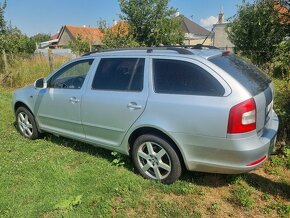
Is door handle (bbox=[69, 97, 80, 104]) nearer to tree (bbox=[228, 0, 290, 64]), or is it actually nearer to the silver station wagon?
the silver station wagon

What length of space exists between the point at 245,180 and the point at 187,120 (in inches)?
49.5

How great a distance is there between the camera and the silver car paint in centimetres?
337

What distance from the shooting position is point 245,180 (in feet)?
13.4

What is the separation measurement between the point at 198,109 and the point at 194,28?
173ft

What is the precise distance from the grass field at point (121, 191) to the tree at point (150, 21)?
13768mm

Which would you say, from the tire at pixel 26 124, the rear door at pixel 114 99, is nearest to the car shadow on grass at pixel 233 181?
the rear door at pixel 114 99

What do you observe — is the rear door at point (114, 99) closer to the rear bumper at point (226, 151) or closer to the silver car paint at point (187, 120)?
the silver car paint at point (187, 120)

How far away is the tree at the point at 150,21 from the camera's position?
18.3 metres

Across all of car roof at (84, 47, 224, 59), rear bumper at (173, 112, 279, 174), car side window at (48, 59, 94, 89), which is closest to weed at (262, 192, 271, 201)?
rear bumper at (173, 112, 279, 174)

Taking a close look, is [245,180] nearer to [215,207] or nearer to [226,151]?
[215,207]

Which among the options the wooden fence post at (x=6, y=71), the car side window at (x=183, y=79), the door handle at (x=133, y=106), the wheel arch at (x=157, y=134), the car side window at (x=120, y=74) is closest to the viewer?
the car side window at (x=183, y=79)

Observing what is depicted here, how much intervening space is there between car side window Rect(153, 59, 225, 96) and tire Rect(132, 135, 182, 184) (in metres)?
0.65

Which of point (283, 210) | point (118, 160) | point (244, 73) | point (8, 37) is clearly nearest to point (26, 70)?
point (8, 37)

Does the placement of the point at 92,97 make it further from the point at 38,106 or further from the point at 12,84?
the point at 12,84
